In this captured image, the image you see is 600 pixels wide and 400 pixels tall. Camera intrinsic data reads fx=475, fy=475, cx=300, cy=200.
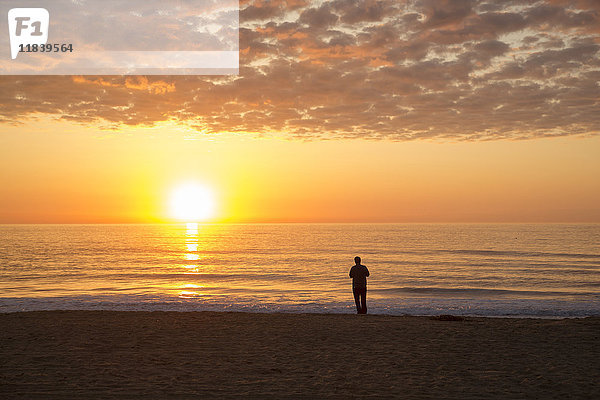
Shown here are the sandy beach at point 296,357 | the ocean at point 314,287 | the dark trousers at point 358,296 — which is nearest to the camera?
the sandy beach at point 296,357

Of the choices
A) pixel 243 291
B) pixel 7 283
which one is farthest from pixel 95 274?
pixel 243 291

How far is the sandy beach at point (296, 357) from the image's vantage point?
28.3ft

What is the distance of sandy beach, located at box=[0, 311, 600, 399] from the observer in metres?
8.62

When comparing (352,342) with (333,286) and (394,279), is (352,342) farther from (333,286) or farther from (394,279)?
(394,279)

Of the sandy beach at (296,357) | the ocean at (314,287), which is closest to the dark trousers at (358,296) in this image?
the sandy beach at (296,357)

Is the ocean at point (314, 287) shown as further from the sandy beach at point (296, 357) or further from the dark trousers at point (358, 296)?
the sandy beach at point (296, 357)

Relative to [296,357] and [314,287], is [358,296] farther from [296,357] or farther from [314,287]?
[314,287]

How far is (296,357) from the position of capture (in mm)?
11102

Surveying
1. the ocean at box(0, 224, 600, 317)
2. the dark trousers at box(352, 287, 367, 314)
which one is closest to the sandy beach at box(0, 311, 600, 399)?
the dark trousers at box(352, 287, 367, 314)

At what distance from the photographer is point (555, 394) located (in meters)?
8.31

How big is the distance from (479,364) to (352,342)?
135 inches

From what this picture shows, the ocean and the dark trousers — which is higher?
the dark trousers

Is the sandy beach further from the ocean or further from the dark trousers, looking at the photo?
the ocean

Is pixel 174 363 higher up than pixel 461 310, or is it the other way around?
pixel 174 363
